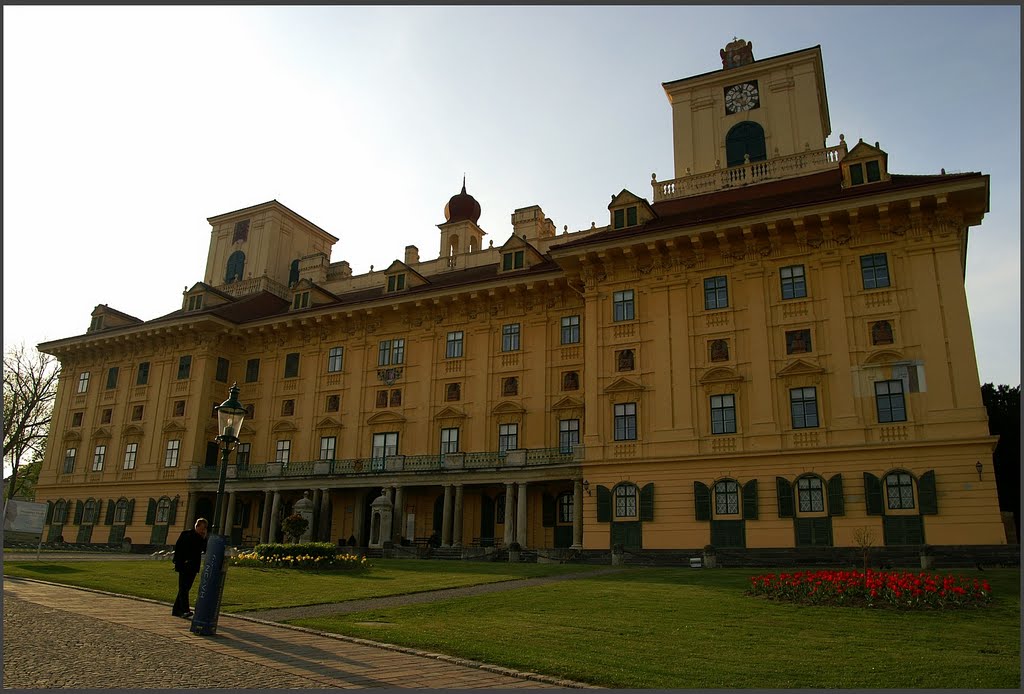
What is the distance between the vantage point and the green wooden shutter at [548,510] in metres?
36.0

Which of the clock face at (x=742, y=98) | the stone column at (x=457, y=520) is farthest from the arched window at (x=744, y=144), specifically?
the stone column at (x=457, y=520)

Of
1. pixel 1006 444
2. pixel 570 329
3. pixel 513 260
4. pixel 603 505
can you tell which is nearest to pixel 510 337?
pixel 570 329

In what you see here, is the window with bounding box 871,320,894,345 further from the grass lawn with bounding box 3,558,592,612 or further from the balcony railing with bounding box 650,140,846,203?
the grass lawn with bounding box 3,558,592,612

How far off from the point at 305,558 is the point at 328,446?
18.8 meters

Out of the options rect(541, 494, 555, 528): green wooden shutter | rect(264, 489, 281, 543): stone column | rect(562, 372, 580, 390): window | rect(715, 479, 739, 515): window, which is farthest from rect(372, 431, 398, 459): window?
rect(715, 479, 739, 515): window

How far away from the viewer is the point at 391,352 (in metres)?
42.9

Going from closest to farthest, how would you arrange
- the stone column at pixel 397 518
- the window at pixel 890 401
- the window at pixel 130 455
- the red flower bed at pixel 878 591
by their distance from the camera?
1. the red flower bed at pixel 878 591
2. the window at pixel 890 401
3. the stone column at pixel 397 518
4. the window at pixel 130 455

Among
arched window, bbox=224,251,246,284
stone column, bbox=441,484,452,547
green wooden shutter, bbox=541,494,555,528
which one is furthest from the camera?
arched window, bbox=224,251,246,284

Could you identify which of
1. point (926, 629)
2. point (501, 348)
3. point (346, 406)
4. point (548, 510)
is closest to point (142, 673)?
point (926, 629)

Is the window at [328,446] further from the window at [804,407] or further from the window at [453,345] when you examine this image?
the window at [804,407]

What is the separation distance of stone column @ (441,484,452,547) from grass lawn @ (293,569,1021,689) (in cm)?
1806

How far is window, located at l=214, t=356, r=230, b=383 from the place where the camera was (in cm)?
4855

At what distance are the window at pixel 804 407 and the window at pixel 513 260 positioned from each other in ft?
54.3

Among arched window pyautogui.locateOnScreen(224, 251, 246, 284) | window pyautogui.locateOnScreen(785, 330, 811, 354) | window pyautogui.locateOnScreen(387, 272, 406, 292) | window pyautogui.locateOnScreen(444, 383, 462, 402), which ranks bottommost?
window pyautogui.locateOnScreen(444, 383, 462, 402)
